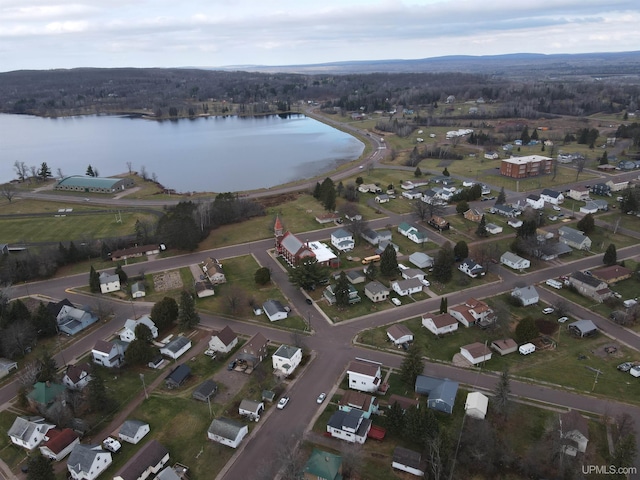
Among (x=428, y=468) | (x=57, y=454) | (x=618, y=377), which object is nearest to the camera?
(x=428, y=468)

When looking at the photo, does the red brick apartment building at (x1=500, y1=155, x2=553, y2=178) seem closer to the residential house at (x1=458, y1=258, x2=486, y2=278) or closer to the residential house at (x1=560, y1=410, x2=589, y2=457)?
the residential house at (x1=458, y1=258, x2=486, y2=278)

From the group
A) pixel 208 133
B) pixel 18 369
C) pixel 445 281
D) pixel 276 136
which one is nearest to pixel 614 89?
pixel 276 136

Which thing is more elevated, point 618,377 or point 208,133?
point 208,133

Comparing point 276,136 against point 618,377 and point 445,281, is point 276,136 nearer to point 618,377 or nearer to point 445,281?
point 445,281

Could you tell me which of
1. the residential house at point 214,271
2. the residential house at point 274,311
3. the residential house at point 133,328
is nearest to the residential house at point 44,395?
the residential house at point 133,328

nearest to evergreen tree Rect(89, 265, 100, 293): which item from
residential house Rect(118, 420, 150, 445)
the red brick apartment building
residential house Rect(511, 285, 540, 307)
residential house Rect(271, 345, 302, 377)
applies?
residential house Rect(118, 420, 150, 445)

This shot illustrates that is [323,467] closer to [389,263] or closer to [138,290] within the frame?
[389,263]
